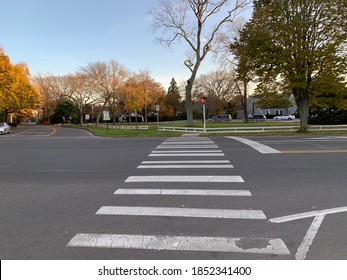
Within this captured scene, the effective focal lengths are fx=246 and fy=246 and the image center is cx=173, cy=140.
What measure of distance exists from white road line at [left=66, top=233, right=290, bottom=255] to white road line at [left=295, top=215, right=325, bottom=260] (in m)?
0.15

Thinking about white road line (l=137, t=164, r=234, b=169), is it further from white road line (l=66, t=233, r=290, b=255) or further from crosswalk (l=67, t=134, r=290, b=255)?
white road line (l=66, t=233, r=290, b=255)

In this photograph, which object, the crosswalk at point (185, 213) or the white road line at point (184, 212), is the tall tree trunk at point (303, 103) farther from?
the white road line at point (184, 212)

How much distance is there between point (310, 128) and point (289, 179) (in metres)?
20.8

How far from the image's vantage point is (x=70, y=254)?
312cm

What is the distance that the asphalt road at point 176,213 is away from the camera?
3.21 meters

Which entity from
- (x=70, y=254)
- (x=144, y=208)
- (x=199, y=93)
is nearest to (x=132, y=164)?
(x=144, y=208)

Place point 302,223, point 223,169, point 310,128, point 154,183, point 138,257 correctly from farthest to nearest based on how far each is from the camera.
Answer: point 310,128 → point 223,169 → point 154,183 → point 302,223 → point 138,257

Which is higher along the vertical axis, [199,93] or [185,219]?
[199,93]

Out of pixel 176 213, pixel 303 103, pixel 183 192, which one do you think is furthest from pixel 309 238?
pixel 303 103

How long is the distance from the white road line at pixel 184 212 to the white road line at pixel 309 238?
0.73m

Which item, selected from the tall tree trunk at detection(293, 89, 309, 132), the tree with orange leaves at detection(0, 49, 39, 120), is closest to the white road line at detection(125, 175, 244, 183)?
the tall tree trunk at detection(293, 89, 309, 132)

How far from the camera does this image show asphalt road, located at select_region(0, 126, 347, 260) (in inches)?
126

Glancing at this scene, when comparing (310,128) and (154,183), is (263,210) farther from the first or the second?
(310,128)

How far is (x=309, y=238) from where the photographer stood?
342 centimetres
